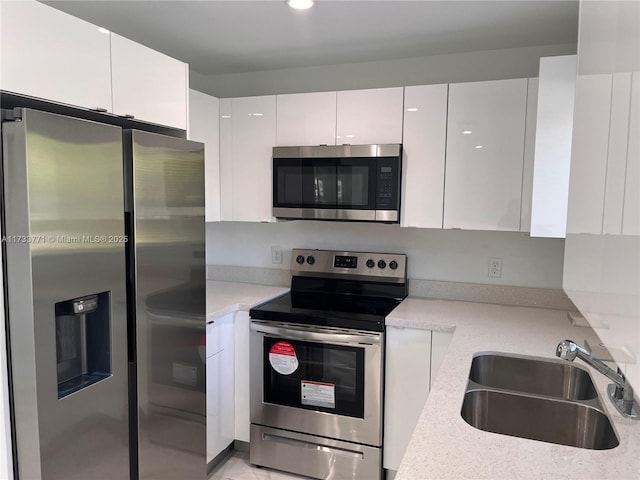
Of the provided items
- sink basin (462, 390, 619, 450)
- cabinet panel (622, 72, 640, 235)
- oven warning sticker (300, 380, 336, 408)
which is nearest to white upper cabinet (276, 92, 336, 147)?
oven warning sticker (300, 380, 336, 408)

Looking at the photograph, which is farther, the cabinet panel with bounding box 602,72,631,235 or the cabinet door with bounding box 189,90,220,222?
the cabinet door with bounding box 189,90,220,222

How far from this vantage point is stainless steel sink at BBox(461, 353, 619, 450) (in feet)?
4.55

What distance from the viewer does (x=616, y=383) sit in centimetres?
128

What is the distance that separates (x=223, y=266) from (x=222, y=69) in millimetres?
1313

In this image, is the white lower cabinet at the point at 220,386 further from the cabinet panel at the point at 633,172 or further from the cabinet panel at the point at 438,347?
the cabinet panel at the point at 633,172

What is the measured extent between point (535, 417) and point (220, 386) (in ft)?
5.13

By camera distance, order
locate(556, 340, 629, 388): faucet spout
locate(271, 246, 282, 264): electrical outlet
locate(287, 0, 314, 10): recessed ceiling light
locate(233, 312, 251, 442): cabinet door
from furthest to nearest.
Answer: locate(271, 246, 282, 264): electrical outlet → locate(233, 312, 251, 442): cabinet door → locate(287, 0, 314, 10): recessed ceiling light → locate(556, 340, 629, 388): faucet spout

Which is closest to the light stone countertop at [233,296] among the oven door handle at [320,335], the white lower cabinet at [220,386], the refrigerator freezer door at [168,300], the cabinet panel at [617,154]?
the white lower cabinet at [220,386]

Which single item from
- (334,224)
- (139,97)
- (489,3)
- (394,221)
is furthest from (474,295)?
(139,97)

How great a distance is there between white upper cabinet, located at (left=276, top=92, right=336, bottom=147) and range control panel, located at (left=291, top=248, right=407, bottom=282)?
2.32 ft

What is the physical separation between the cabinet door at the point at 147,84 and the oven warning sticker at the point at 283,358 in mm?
1191

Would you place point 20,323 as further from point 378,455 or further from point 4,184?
point 378,455

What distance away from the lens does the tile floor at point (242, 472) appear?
8.11 ft

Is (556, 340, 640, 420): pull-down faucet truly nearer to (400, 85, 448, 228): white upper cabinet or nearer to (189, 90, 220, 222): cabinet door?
(400, 85, 448, 228): white upper cabinet
